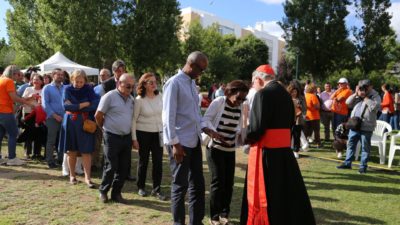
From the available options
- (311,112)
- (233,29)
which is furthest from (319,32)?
(233,29)

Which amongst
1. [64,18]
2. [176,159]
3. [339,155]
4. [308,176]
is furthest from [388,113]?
[64,18]

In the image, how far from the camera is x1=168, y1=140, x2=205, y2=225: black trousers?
4.25 meters

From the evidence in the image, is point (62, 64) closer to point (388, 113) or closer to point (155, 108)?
point (155, 108)

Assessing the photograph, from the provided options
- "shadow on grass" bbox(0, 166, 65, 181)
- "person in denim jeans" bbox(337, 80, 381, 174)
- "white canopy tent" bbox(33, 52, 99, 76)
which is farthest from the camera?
"white canopy tent" bbox(33, 52, 99, 76)

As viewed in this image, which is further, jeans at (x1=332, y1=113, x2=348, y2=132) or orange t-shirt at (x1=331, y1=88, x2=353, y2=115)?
jeans at (x1=332, y1=113, x2=348, y2=132)

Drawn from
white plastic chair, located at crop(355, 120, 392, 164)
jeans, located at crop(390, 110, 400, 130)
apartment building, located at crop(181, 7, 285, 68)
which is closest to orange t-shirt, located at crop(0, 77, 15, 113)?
white plastic chair, located at crop(355, 120, 392, 164)

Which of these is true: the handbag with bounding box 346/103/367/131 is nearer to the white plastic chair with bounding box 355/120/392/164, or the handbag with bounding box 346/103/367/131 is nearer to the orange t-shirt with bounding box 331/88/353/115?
the white plastic chair with bounding box 355/120/392/164

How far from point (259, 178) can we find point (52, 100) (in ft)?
16.3

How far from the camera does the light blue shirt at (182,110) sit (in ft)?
13.6

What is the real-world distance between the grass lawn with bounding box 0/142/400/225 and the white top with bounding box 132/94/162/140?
105cm

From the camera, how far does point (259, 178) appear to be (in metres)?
4.20

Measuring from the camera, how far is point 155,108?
609 centimetres

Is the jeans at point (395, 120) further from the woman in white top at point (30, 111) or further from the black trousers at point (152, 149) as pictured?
the woman in white top at point (30, 111)

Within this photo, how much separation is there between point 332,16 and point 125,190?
21.8 m
